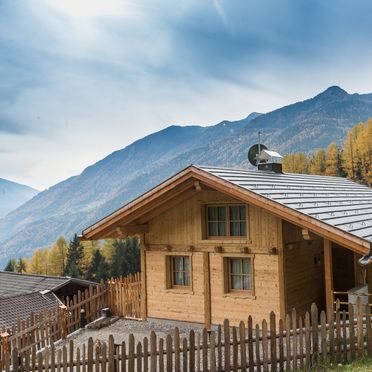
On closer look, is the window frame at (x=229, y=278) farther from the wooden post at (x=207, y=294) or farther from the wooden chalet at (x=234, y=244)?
the wooden post at (x=207, y=294)

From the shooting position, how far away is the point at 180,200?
1445cm

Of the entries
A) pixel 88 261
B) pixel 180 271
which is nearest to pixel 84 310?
pixel 180 271

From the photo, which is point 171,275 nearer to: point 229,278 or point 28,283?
point 229,278

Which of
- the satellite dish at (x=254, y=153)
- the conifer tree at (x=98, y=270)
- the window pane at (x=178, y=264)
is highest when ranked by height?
the satellite dish at (x=254, y=153)

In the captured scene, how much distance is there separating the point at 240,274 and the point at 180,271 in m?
2.19

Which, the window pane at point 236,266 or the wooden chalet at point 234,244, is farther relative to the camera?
the window pane at point 236,266

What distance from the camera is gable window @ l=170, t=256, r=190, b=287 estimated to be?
14.6 metres

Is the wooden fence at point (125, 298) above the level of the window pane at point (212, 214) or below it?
below

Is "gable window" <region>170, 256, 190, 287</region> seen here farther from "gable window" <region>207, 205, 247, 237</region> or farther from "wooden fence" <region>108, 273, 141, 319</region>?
"wooden fence" <region>108, 273, 141, 319</region>

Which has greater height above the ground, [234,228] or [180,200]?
[180,200]

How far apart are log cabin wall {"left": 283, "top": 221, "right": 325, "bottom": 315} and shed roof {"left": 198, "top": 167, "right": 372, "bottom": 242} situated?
991 mm

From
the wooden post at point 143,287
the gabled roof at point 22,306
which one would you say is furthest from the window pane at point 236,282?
the gabled roof at point 22,306

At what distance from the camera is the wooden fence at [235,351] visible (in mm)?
8523

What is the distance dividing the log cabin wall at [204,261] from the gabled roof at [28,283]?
21.2m
